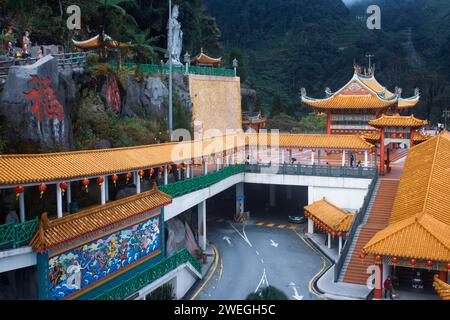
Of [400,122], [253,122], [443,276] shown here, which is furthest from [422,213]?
[253,122]

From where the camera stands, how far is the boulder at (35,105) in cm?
1878

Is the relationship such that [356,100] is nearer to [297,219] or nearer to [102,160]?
[297,219]

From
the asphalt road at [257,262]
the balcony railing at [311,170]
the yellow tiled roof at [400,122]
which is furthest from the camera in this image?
the balcony railing at [311,170]

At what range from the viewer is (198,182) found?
88.6ft

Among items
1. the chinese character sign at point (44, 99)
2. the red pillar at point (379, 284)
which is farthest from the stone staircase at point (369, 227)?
the chinese character sign at point (44, 99)

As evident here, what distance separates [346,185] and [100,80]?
15887 mm

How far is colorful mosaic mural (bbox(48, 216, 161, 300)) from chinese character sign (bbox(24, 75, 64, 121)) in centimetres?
540

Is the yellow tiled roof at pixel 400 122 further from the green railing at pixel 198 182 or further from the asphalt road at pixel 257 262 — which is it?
the green railing at pixel 198 182

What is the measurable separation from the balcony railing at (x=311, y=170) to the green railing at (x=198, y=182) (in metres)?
1.32

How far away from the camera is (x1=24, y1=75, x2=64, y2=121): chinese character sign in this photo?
19.0 metres

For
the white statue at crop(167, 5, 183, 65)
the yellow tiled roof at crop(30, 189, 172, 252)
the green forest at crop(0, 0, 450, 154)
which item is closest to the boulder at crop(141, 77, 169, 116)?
the white statue at crop(167, 5, 183, 65)

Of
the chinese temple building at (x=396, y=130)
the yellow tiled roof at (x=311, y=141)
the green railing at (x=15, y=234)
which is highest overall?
the chinese temple building at (x=396, y=130)
